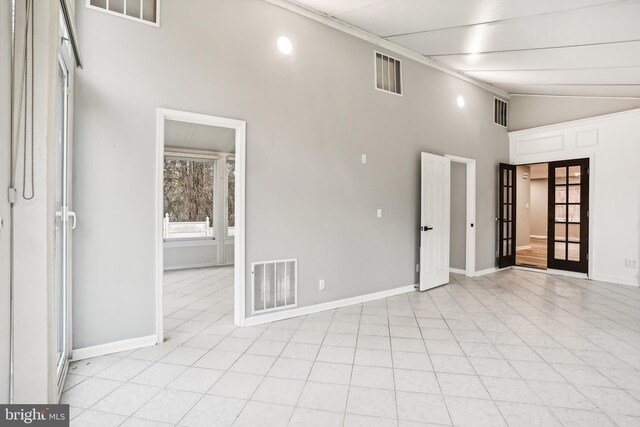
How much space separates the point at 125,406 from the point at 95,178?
172 cm

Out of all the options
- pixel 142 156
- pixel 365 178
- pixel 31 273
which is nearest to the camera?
pixel 31 273

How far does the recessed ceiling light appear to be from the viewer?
11.9ft

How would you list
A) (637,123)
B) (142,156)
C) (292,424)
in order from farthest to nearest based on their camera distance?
(637,123) < (142,156) < (292,424)

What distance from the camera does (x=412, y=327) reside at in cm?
344

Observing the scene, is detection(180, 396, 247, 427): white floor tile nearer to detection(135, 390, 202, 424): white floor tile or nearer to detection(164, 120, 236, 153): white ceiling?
detection(135, 390, 202, 424): white floor tile

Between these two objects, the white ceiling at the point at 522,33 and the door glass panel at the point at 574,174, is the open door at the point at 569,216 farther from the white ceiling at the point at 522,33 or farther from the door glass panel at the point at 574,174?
the white ceiling at the point at 522,33

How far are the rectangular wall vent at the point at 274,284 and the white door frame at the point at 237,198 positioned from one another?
0.15m

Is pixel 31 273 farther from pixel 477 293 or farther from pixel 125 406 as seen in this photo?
pixel 477 293

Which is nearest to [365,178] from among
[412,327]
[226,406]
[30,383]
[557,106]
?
[412,327]

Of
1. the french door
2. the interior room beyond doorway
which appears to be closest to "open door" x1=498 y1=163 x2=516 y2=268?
the interior room beyond doorway

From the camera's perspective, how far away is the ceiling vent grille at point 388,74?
14.8 feet

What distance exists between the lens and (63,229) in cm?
245

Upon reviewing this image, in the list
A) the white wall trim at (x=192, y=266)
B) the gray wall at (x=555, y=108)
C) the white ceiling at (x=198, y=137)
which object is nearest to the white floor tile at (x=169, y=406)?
the white ceiling at (x=198, y=137)

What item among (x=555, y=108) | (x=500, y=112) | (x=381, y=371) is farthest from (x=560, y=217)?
(x=381, y=371)
